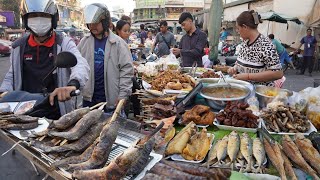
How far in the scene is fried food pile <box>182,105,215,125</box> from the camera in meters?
2.88

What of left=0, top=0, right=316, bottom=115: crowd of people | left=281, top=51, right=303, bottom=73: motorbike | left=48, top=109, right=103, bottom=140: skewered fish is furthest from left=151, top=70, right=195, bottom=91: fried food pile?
left=281, top=51, right=303, bottom=73: motorbike

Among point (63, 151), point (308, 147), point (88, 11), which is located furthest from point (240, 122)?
point (88, 11)

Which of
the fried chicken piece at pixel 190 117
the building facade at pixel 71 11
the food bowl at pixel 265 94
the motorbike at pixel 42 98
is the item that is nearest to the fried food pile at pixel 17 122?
the motorbike at pixel 42 98

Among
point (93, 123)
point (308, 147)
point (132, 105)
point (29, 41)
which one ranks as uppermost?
point (29, 41)

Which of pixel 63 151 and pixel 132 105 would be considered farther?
pixel 132 105

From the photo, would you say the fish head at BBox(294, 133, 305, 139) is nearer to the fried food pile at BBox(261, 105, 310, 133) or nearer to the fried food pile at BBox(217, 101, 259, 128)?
the fried food pile at BBox(261, 105, 310, 133)

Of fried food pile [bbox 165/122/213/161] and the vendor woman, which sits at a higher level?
the vendor woman

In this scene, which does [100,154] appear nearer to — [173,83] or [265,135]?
[265,135]

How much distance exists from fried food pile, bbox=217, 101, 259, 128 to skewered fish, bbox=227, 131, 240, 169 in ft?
0.70

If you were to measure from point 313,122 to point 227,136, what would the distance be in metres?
1.09

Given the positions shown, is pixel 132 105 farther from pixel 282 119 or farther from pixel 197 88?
pixel 282 119

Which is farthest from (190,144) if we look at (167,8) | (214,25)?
(167,8)

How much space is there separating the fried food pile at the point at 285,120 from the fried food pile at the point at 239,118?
148 millimetres

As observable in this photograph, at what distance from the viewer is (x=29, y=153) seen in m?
1.93
